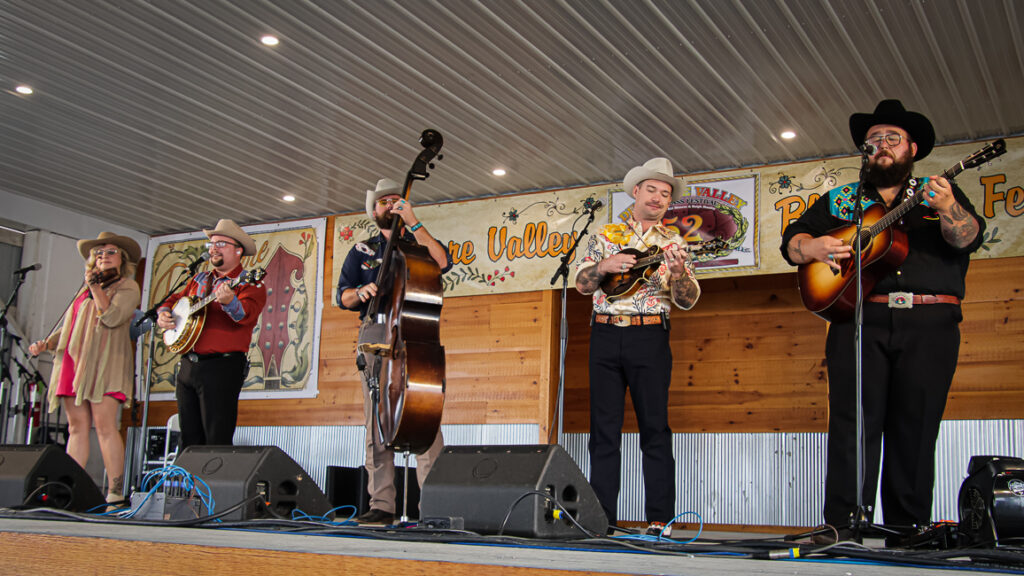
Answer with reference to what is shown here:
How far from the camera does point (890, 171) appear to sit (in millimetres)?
3156

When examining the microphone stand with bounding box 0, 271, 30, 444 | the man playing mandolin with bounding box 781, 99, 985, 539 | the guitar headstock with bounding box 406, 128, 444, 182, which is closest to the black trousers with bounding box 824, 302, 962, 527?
the man playing mandolin with bounding box 781, 99, 985, 539

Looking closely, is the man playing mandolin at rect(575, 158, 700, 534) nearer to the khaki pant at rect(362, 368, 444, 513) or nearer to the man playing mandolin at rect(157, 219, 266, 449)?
the khaki pant at rect(362, 368, 444, 513)

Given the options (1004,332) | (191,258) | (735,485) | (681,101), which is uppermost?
(681,101)

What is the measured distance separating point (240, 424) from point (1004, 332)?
225 inches

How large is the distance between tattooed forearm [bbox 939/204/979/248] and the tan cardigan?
4313 millimetres

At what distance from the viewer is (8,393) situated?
6867mm

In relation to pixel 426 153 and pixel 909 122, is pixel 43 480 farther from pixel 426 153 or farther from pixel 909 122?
pixel 909 122

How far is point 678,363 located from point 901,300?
3710mm

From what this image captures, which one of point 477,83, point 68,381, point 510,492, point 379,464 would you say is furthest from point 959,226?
point 68,381

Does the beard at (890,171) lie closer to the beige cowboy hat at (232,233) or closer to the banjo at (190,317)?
the banjo at (190,317)

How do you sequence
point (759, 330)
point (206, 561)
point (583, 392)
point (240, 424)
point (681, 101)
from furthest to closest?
point (240, 424) < point (583, 392) < point (759, 330) < point (681, 101) < point (206, 561)

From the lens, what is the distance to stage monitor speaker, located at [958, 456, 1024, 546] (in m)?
2.17

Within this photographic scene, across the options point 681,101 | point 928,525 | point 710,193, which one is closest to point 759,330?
point 710,193

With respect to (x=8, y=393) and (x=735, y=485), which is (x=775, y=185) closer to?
(x=735, y=485)
